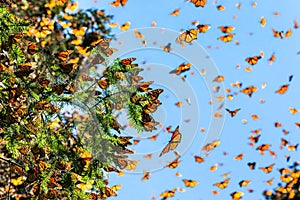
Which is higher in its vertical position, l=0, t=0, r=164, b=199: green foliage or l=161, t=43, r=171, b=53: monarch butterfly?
l=161, t=43, r=171, b=53: monarch butterfly

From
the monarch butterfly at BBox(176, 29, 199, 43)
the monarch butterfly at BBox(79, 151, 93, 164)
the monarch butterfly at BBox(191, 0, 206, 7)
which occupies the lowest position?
the monarch butterfly at BBox(79, 151, 93, 164)

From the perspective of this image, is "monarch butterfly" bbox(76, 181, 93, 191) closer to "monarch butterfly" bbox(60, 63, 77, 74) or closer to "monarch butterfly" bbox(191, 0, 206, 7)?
"monarch butterfly" bbox(60, 63, 77, 74)

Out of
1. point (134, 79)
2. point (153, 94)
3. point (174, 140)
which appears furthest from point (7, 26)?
point (174, 140)

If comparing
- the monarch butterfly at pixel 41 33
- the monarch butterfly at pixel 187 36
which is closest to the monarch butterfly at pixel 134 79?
the monarch butterfly at pixel 41 33

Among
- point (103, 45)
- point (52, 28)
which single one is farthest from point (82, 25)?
point (103, 45)

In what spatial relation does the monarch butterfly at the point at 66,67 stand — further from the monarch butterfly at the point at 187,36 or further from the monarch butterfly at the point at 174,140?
the monarch butterfly at the point at 187,36

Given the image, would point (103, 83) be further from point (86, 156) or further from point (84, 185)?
point (84, 185)

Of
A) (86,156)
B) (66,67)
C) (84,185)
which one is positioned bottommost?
(84,185)

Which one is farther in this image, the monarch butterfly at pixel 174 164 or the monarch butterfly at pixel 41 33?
the monarch butterfly at pixel 174 164

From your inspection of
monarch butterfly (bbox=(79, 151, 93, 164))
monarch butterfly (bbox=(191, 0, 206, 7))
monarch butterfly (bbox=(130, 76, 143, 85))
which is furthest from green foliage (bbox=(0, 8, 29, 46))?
monarch butterfly (bbox=(191, 0, 206, 7))

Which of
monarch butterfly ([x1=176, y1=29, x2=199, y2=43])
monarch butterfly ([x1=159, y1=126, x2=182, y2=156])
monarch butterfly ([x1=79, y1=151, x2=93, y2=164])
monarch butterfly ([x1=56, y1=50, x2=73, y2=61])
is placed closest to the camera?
monarch butterfly ([x1=79, y1=151, x2=93, y2=164])

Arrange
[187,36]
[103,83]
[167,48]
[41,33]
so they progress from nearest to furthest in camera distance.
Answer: [103,83], [41,33], [167,48], [187,36]

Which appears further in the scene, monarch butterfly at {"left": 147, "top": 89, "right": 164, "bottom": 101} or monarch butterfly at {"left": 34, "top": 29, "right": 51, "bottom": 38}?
monarch butterfly at {"left": 34, "top": 29, "right": 51, "bottom": 38}

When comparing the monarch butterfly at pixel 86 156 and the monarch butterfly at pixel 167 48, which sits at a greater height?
the monarch butterfly at pixel 167 48
